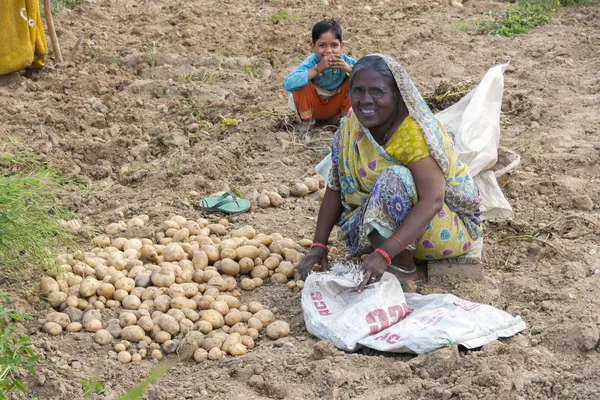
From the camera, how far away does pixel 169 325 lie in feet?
11.0

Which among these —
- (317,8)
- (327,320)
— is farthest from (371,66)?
(317,8)

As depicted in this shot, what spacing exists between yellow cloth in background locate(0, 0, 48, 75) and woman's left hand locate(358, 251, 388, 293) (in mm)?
3919

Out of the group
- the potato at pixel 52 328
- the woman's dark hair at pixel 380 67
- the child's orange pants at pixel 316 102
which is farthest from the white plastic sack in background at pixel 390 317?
the child's orange pants at pixel 316 102

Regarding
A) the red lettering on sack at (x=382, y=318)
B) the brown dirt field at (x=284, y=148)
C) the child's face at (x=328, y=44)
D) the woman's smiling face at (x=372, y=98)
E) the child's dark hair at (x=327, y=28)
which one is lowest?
the brown dirt field at (x=284, y=148)

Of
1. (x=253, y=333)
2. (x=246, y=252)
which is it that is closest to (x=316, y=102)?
(x=246, y=252)

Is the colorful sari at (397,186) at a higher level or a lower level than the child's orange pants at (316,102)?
higher

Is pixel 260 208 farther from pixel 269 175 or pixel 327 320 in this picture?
pixel 327 320

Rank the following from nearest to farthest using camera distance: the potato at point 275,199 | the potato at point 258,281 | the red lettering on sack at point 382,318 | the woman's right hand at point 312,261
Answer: the red lettering on sack at point 382,318 → the woman's right hand at point 312,261 → the potato at point 258,281 → the potato at point 275,199

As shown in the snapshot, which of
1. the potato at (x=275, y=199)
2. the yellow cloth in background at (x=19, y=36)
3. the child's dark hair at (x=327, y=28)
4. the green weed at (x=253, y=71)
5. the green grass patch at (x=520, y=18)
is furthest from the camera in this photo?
the green grass patch at (x=520, y=18)

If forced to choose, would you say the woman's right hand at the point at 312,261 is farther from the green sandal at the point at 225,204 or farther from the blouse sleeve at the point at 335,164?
the green sandal at the point at 225,204

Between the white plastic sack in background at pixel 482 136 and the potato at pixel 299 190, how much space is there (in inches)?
13.7

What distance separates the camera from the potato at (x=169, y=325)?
3369 millimetres

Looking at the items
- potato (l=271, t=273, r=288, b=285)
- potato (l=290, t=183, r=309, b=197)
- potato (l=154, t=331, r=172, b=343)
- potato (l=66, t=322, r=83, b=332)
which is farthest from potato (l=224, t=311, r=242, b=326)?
potato (l=290, t=183, r=309, b=197)

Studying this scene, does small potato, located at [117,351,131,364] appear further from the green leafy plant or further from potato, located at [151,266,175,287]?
potato, located at [151,266,175,287]
